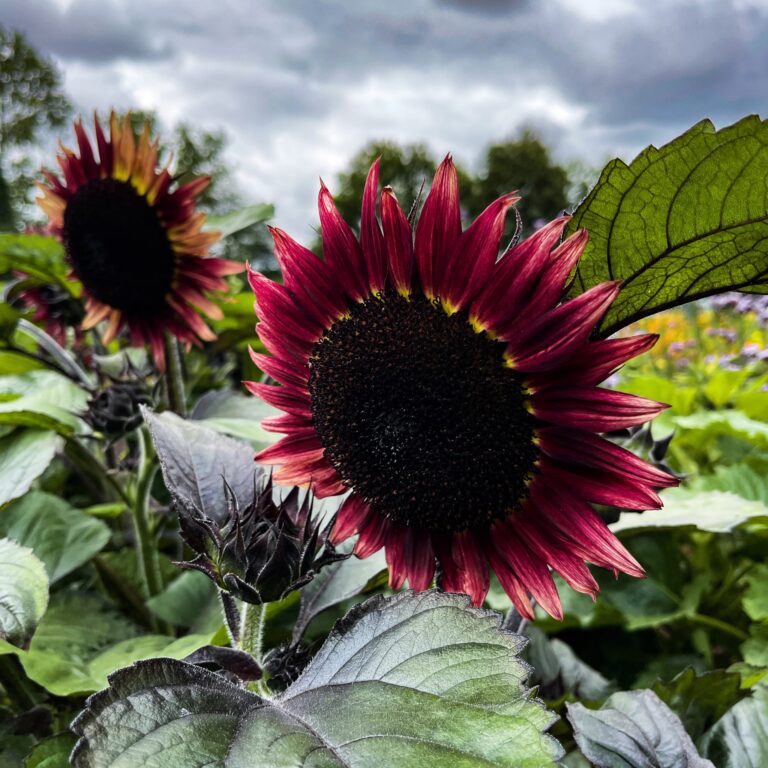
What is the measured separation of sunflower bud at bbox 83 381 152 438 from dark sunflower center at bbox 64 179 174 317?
198 millimetres

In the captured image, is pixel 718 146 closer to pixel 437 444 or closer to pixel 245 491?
pixel 437 444

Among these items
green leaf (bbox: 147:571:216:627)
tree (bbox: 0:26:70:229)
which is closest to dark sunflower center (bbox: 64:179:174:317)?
green leaf (bbox: 147:571:216:627)

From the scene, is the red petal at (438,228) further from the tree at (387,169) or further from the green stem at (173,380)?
the tree at (387,169)

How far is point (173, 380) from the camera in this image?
110 centimetres

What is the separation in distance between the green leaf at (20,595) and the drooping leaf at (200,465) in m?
0.11

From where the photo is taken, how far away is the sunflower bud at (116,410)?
94 cm

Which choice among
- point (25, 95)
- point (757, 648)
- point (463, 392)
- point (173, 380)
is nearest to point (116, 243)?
point (173, 380)

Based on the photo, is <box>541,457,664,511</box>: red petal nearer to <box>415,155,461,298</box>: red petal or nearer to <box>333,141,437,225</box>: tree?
<box>415,155,461,298</box>: red petal

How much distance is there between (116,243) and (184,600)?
51 centimetres

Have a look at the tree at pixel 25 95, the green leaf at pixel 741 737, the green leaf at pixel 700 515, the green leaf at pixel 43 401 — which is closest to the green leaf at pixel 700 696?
the green leaf at pixel 741 737

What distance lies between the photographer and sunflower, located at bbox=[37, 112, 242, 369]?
1085mm

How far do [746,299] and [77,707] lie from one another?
2.10 meters

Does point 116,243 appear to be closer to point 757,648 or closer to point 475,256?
point 475,256

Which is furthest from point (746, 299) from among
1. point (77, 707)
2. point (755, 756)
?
point (77, 707)
